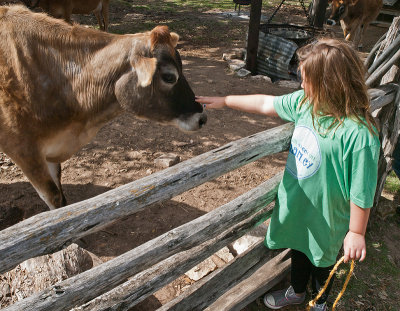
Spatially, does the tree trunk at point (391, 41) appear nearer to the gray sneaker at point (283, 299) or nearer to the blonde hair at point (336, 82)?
the blonde hair at point (336, 82)

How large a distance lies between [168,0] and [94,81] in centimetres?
1550

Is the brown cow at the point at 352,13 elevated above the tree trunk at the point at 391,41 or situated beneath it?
situated beneath

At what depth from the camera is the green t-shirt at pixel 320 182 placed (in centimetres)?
199

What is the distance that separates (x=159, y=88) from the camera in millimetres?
3043

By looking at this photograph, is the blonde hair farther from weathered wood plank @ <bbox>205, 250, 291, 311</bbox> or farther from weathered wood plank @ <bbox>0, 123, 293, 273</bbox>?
weathered wood plank @ <bbox>205, 250, 291, 311</bbox>

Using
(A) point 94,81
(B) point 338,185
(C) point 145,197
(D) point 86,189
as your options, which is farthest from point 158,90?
(D) point 86,189

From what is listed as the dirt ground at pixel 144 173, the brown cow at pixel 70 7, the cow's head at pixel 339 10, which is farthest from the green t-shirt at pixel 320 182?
the cow's head at pixel 339 10

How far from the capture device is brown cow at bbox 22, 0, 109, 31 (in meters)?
8.76

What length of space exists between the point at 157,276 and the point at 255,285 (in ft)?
3.42

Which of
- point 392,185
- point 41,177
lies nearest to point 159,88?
point 41,177

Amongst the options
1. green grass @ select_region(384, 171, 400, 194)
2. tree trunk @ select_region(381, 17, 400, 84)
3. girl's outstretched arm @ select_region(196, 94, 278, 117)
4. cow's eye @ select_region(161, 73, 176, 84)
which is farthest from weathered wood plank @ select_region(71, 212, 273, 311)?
green grass @ select_region(384, 171, 400, 194)

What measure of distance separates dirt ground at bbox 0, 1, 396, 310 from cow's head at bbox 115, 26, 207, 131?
139 centimetres

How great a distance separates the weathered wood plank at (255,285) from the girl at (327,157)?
578 millimetres

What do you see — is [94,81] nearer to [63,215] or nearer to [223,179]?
[63,215]
